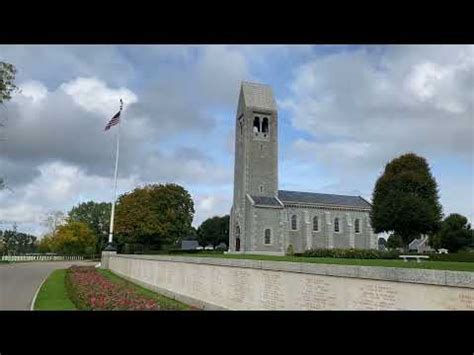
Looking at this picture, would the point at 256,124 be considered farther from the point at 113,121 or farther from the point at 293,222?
the point at 113,121

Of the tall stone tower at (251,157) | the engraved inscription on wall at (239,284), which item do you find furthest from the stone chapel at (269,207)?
the engraved inscription on wall at (239,284)

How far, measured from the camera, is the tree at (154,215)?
57.8 metres

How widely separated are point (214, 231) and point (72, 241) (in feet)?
104

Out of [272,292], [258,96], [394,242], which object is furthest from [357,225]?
[272,292]

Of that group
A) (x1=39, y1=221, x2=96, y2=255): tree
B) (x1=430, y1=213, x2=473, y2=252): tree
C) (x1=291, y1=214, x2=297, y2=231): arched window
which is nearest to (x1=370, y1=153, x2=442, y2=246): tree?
(x1=291, y1=214, x2=297, y2=231): arched window

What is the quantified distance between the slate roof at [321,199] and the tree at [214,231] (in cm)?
2679

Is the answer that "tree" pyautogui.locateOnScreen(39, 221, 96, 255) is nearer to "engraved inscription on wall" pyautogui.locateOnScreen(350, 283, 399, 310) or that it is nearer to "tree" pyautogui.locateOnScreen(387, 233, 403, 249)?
"tree" pyautogui.locateOnScreen(387, 233, 403, 249)

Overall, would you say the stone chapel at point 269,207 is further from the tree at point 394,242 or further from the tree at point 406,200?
the tree at point 406,200

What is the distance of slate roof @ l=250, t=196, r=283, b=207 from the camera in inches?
2269
